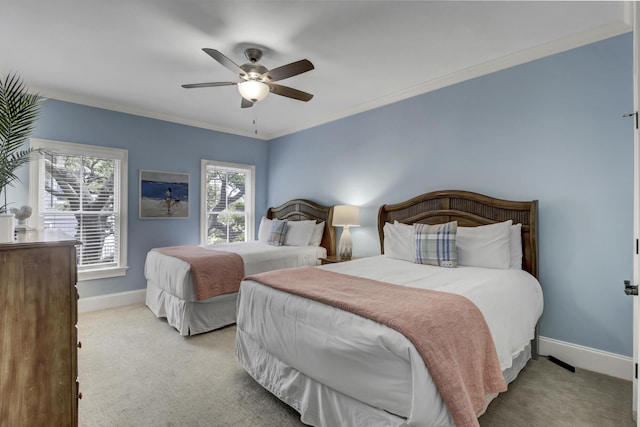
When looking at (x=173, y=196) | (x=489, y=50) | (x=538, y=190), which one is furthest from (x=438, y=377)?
(x=173, y=196)

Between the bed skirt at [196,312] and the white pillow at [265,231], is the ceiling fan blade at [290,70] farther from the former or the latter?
the white pillow at [265,231]

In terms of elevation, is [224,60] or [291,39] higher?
[291,39]

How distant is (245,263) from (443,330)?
255cm

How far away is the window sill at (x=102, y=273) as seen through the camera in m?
3.85

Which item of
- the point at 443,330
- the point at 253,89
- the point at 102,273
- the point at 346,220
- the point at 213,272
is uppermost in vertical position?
the point at 253,89

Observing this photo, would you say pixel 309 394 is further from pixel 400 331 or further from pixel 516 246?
pixel 516 246

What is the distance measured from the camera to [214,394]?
2.15 m

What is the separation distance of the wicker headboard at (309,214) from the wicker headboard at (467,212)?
899 millimetres

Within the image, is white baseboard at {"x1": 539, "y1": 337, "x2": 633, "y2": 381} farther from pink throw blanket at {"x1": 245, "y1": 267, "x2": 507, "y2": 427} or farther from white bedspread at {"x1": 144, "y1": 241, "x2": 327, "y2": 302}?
white bedspread at {"x1": 144, "y1": 241, "x2": 327, "y2": 302}

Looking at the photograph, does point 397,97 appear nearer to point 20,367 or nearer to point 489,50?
point 489,50

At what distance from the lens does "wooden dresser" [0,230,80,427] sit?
4.12 feet

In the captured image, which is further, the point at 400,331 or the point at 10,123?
the point at 10,123

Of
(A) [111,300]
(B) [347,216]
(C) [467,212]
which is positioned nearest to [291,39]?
(B) [347,216]

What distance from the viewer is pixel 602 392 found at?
2.14 m
